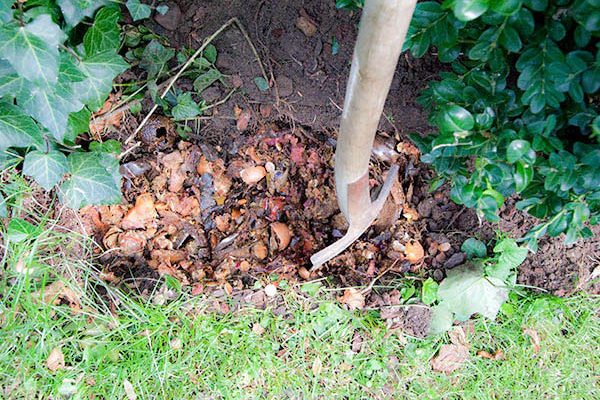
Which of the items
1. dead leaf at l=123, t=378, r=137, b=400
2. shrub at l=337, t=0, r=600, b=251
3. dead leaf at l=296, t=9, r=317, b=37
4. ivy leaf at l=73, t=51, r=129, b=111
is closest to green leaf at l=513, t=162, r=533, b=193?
shrub at l=337, t=0, r=600, b=251

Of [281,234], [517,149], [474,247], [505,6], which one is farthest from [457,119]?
[281,234]

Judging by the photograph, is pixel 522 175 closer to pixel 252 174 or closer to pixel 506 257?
pixel 506 257

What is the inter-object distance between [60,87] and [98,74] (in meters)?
0.13

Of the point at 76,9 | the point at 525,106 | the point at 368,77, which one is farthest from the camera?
the point at 76,9

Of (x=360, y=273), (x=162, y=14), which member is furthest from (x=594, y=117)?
(x=162, y=14)

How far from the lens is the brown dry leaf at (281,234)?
1851 mm

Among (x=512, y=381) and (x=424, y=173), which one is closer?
(x=512, y=381)

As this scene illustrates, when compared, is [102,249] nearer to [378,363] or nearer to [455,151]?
[378,363]

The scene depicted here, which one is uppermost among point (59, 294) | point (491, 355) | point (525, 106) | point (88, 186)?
point (525, 106)

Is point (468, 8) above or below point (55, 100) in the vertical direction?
above

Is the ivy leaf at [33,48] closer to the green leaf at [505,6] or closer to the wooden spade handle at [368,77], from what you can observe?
the wooden spade handle at [368,77]

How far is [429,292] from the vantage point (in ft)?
5.82

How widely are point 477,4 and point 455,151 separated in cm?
47

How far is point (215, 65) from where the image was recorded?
6.09 ft
